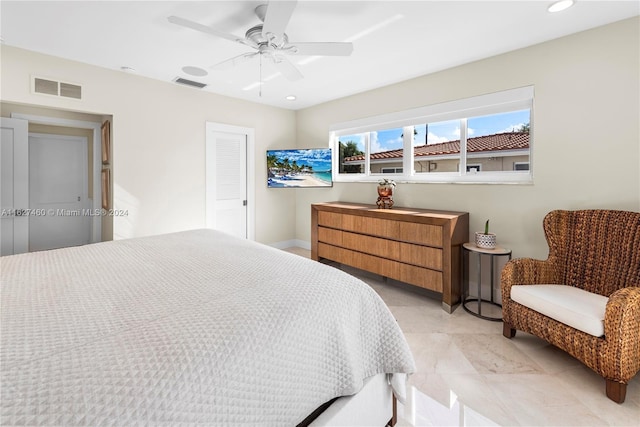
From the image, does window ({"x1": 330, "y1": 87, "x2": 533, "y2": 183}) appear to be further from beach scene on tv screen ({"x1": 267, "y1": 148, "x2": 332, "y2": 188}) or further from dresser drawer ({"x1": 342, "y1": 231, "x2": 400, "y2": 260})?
dresser drawer ({"x1": 342, "y1": 231, "x2": 400, "y2": 260})

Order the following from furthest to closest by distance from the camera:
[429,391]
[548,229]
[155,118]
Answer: [155,118]
[548,229]
[429,391]

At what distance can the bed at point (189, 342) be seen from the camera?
2.32 ft

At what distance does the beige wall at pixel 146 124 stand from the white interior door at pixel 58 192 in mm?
1534

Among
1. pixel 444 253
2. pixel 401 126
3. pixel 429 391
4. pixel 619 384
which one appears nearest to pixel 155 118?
pixel 401 126

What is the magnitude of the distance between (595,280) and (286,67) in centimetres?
300

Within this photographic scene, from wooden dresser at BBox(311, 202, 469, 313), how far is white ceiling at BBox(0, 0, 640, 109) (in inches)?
63.5

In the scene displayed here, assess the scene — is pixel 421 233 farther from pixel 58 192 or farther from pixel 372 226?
pixel 58 192

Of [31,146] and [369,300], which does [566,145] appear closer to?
[369,300]

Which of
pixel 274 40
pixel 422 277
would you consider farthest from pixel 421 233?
pixel 274 40

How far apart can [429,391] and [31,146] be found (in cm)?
574

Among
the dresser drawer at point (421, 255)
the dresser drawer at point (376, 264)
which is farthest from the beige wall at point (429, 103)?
the dresser drawer at point (376, 264)

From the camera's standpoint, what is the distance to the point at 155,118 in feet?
12.8

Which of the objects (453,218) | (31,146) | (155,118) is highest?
(155,118)

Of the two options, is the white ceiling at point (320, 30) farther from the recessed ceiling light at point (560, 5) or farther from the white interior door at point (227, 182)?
the white interior door at point (227, 182)
